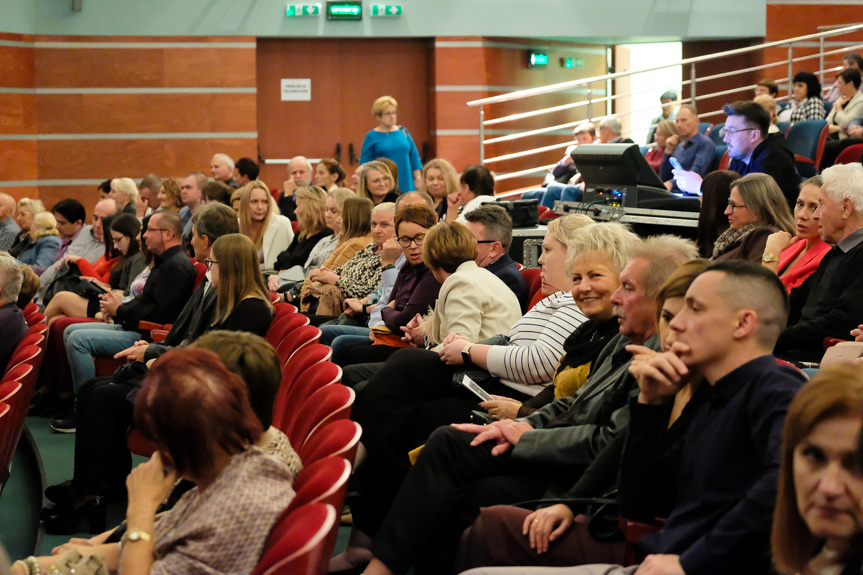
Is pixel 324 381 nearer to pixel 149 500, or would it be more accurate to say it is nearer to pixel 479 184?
pixel 149 500

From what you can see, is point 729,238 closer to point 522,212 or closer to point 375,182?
point 522,212

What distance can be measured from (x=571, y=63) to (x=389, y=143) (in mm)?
3897

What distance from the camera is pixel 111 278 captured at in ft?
19.3

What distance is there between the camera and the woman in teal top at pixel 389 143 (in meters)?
7.72

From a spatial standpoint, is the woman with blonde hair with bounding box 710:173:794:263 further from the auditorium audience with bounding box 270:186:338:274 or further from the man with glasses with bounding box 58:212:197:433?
the auditorium audience with bounding box 270:186:338:274

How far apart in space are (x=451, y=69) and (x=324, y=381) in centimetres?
790

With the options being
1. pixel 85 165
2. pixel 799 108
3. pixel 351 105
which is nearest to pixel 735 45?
pixel 799 108

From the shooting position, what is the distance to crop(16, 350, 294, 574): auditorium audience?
5.51 feet

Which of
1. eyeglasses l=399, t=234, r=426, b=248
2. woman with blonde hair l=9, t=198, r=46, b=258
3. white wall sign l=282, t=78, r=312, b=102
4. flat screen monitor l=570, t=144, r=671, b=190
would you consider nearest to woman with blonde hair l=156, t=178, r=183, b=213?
woman with blonde hair l=9, t=198, r=46, b=258

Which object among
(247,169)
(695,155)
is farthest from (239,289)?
(695,155)

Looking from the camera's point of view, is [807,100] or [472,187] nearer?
[472,187]

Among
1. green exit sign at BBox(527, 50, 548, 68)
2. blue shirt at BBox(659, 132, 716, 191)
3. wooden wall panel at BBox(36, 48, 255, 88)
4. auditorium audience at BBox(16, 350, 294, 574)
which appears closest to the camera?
auditorium audience at BBox(16, 350, 294, 574)

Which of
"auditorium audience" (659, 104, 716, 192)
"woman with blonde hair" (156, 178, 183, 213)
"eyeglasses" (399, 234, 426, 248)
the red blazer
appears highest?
"auditorium audience" (659, 104, 716, 192)

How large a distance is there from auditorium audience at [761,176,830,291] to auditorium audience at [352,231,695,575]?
4.96 feet
